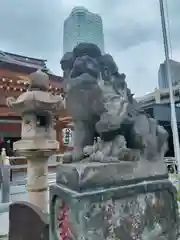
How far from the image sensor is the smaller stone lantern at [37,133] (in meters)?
2.68

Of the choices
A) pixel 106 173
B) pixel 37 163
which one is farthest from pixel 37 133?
pixel 106 173

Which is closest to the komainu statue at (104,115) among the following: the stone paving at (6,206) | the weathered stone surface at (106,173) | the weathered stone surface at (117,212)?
the weathered stone surface at (106,173)

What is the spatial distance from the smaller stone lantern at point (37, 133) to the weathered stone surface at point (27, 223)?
75cm

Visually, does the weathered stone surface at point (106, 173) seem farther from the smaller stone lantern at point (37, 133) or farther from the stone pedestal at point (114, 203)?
the smaller stone lantern at point (37, 133)

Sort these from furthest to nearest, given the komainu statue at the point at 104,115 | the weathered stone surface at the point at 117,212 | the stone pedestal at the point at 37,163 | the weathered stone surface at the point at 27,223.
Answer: the stone pedestal at the point at 37,163, the weathered stone surface at the point at 27,223, the komainu statue at the point at 104,115, the weathered stone surface at the point at 117,212

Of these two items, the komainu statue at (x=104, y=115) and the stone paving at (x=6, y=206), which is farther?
the stone paving at (x=6, y=206)

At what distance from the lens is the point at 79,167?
1.14m

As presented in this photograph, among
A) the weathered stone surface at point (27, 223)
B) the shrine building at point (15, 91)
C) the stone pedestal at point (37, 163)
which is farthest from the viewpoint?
the shrine building at point (15, 91)

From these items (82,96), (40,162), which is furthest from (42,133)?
(82,96)

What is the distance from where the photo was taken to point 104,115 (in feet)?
4.27

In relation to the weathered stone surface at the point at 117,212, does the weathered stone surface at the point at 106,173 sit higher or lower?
higher

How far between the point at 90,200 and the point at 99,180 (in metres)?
0.10

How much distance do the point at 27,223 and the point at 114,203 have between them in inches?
34.1

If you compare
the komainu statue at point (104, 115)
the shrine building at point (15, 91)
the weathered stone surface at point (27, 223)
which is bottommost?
the weathered stone surface at point (27, 223)
